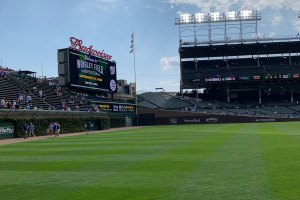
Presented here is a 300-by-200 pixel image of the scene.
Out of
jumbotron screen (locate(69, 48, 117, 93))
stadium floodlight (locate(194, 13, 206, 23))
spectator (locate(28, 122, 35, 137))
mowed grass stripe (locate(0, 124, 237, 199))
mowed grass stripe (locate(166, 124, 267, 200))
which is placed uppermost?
stadium floodlight (locate(194, 13, 206, 23))

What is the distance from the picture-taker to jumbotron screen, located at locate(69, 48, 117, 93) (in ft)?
180

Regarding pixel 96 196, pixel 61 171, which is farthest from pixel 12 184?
pixel 96 196

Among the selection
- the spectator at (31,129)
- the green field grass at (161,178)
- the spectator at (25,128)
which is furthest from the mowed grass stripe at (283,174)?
the spectator at (31,129)

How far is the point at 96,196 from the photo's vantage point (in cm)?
813

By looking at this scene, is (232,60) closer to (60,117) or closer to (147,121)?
(147,121)

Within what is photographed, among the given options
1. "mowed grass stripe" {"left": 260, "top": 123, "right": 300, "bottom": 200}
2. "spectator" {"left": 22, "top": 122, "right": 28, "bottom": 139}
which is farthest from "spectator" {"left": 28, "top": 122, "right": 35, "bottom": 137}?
"mowed grass stripe" {"left": 260, "top": 123, "right": 300, "bottom": 200}

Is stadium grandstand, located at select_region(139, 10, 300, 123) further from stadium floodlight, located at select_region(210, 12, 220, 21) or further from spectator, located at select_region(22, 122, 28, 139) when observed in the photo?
spectator, located at select_region(22, 122, 28, 139)

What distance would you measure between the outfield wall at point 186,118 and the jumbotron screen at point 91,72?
8.76 meters

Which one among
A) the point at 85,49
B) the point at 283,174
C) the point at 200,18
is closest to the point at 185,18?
the point at 200,18

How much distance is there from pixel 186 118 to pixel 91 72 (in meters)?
19.9

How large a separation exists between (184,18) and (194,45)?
6961 mm

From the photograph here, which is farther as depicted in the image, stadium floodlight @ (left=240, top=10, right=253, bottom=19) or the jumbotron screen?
stadium floodlight @ (left=240, top=10, right=253, bottom=19)

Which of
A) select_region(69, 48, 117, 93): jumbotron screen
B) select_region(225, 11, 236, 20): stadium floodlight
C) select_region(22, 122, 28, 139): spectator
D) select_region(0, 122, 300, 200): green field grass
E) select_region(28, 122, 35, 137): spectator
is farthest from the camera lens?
select_region(225, 11, 236, 20): stadium floodlight

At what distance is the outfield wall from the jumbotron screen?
8.76m
